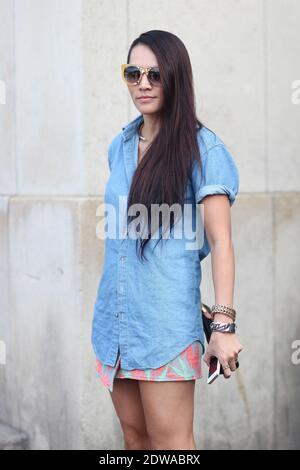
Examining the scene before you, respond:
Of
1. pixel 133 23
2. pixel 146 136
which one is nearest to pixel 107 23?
pixel 133 23

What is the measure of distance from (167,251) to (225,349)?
0.38 meters

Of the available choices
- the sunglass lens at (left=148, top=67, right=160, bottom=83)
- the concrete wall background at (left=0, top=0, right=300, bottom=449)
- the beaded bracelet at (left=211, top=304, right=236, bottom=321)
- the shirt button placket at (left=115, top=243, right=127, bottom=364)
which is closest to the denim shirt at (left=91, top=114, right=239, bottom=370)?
the shirt button placket at (left=115, top=243, right=127, bottom=364)

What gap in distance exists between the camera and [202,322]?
314 centimetres

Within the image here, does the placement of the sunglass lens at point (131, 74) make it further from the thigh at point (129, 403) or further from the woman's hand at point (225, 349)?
the thigh at point (129, 403)

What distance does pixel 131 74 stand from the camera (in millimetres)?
3076

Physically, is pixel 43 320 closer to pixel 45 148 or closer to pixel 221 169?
pixel 45 148

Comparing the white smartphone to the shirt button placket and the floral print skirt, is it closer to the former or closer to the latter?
the floral print skirt

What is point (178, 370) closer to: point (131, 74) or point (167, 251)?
point (167, 251)

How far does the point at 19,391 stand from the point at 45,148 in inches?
57.3

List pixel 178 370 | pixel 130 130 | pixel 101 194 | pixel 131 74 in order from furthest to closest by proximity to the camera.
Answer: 1. pixel 101 194
2. pixel 130 130
3. pixel 131 74
4. pixel 178 370

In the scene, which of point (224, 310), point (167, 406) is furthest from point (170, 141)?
point (167, 406)

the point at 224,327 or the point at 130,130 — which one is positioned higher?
the point at 130,130

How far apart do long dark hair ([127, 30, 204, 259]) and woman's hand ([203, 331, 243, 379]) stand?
15.0 inches
